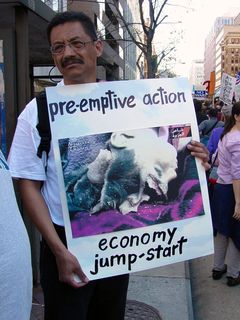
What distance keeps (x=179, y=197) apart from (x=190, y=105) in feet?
1.45

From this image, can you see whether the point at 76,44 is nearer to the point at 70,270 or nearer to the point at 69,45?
the point at 69,45

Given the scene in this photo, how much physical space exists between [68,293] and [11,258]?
751 millimetres

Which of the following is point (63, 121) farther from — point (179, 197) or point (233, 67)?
point (233, 67)

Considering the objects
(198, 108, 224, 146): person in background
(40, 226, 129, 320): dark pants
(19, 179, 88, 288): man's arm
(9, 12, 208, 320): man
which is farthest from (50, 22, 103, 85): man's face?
(198, 108, 224, 146): person in background

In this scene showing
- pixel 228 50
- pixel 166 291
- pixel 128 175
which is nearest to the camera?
pixel 128 175

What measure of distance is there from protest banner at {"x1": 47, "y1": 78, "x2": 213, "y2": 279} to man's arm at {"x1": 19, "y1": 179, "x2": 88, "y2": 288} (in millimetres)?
49

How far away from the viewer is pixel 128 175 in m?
2.11

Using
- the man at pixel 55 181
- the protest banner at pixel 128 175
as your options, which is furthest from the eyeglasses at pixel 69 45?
the protest banner at pixel 128 175

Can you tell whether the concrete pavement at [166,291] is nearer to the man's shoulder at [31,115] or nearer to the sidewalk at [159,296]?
the sidewalk at [159,296]

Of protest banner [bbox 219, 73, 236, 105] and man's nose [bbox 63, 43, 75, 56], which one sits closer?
man's nose [bbox 63, 43, 75, 56]

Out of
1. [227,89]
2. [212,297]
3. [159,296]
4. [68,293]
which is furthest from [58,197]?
[227,89]

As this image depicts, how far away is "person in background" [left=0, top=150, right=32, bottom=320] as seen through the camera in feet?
4.61

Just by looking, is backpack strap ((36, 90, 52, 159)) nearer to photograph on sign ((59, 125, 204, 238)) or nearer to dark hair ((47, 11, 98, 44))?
photograph on sign ((59, 125, 204, 238))

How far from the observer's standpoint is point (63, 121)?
2.07m
